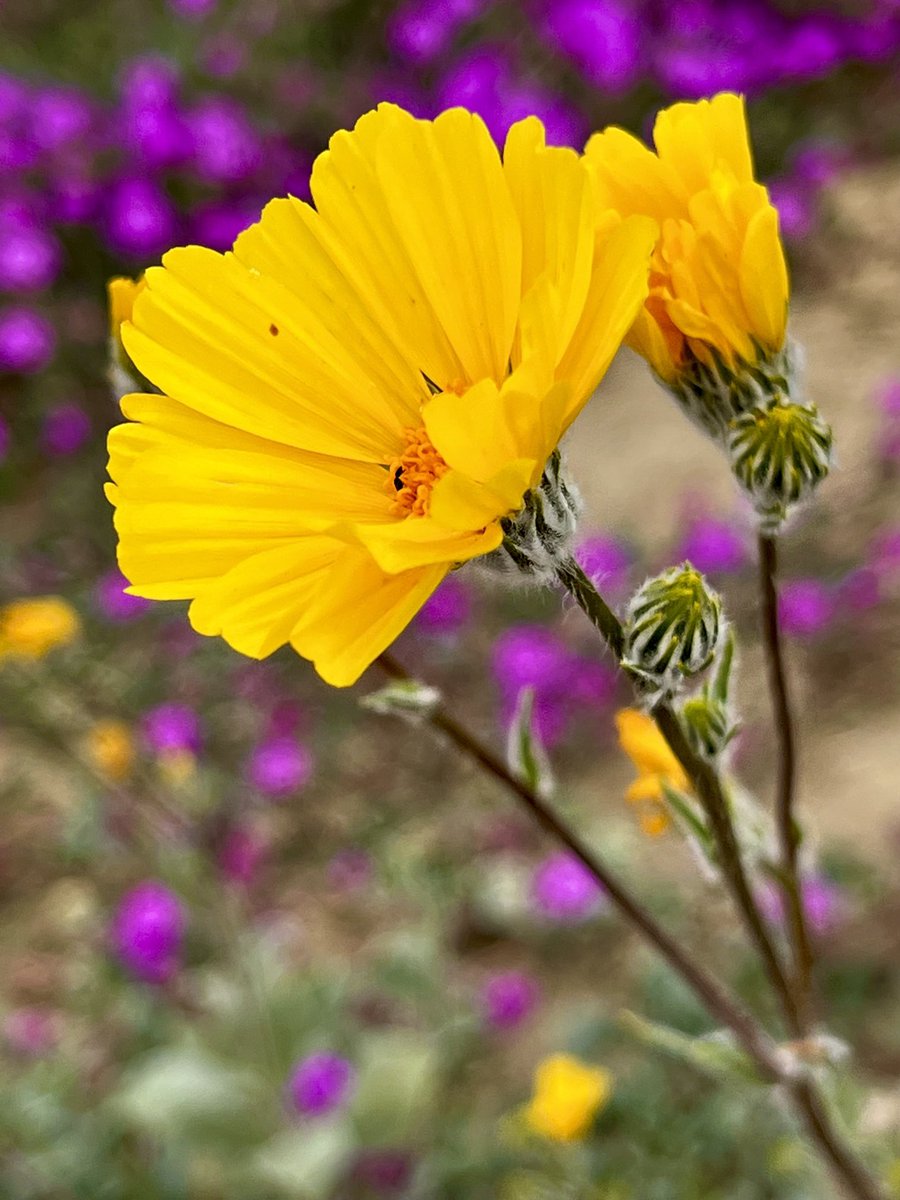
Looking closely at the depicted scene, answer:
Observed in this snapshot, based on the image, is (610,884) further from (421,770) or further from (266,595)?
(421,770)

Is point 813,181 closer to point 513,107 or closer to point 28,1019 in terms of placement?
point 513,107

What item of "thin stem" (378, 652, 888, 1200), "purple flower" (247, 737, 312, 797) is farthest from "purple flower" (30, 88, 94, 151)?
"thin stem" (378, 652, 888, 1200)

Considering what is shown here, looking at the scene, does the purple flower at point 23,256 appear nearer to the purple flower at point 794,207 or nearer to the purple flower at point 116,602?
the purple flower at point 116,602

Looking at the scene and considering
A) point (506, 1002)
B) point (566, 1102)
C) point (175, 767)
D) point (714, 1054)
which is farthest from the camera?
point (175, 767)

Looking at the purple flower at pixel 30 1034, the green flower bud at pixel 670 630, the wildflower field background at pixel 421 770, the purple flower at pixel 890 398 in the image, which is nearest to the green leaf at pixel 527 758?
the wildflower field background at pixel 421 770

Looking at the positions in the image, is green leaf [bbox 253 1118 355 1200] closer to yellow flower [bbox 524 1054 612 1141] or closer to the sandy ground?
yellow flower [bbox 524 1054 612 1141]

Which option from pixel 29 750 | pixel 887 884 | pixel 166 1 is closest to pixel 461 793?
pixel 887 884

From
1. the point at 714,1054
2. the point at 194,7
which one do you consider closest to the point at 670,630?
the point at 714,1054
